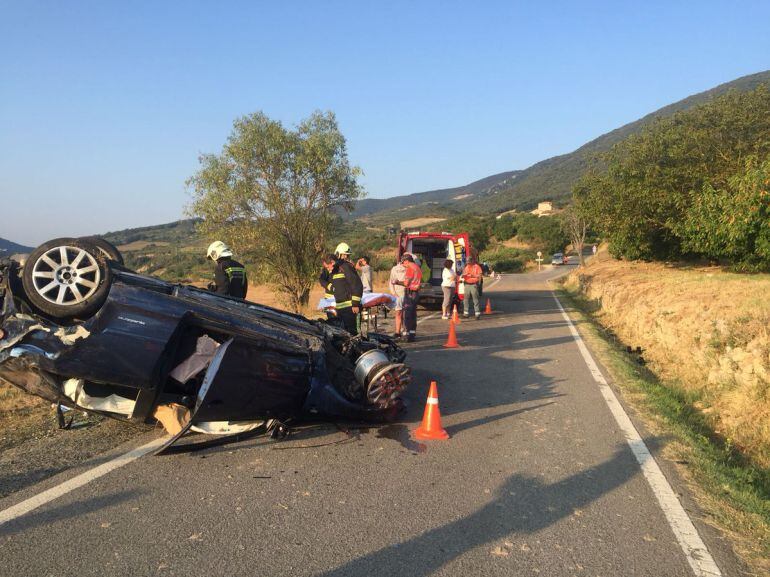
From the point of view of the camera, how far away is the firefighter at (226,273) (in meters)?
7.57

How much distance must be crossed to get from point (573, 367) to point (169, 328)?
6.72 meters

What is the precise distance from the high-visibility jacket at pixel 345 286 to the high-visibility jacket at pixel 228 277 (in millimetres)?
1504

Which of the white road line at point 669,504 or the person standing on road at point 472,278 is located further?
the person standing on road at point 472,278

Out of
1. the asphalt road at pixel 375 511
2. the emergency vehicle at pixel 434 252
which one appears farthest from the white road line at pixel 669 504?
the emergency vehicle at pixel 434 252

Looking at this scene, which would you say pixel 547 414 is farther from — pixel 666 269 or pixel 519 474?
pixel 666 269

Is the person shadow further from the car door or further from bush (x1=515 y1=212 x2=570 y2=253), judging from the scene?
bush (x1=515 y1=212 x2=570 y2=253)

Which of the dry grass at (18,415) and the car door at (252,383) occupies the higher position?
the car door at (252,383)

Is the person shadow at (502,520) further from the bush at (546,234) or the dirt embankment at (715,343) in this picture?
the bush at (546,234)

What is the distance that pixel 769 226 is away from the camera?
722 inches

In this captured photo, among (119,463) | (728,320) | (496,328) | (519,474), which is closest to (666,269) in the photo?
(496,328)

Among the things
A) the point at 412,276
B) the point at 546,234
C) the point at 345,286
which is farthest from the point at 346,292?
the point at 546,234

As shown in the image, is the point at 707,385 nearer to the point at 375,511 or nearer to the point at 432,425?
the point at 432,425

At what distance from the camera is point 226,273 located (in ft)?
25.1

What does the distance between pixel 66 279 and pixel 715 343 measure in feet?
28.4
